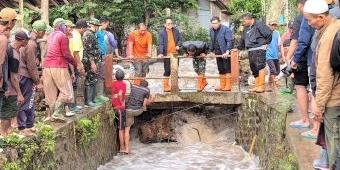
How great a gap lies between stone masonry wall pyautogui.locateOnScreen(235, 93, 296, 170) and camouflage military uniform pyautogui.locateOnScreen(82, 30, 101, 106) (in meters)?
3.32

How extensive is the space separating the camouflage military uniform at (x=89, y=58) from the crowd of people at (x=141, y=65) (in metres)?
0.02

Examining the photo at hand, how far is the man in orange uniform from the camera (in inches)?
456

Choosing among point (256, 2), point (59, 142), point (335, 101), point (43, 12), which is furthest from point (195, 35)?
point (335, 101)

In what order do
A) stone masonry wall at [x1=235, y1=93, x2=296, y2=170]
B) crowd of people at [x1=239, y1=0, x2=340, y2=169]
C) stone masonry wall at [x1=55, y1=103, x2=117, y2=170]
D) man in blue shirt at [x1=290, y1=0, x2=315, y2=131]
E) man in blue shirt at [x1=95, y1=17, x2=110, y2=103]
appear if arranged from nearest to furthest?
crowd of people at [x1=239, y1=0, x2=340, y2=169] → man in blue shirt at [x1=290, y1=0, x2=315, y2=131] → stone masonry wall at [x1=235, y1=93, x2=296, y2=170] → stone masonry wall at [x1=55, y1=103, x2=117, y2=170] → man in blue shirt at [x1=95, y1=17, x2=110, y2=103]

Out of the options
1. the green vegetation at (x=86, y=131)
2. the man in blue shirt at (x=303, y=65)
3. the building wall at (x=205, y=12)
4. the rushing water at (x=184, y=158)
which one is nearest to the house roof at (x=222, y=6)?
the building wall at (x=205, y=12)

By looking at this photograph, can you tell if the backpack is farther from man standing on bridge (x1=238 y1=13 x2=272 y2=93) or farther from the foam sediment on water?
the foam sediment on water

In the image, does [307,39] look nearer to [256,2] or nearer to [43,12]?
[43,12]

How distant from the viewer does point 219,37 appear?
10922 mm

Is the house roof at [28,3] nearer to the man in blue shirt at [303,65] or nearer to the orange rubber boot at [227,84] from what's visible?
the orange rubber boot at [227,84]

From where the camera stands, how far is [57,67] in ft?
25.1

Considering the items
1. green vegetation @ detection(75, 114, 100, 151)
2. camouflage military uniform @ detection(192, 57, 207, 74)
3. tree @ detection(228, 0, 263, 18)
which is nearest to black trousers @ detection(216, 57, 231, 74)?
camouflage military uniform @ detection(192, 57, 207, 74)

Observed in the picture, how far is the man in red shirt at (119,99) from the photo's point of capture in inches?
416

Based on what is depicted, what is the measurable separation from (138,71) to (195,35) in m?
13.6

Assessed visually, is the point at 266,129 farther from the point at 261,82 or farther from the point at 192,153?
the point at 192,153
